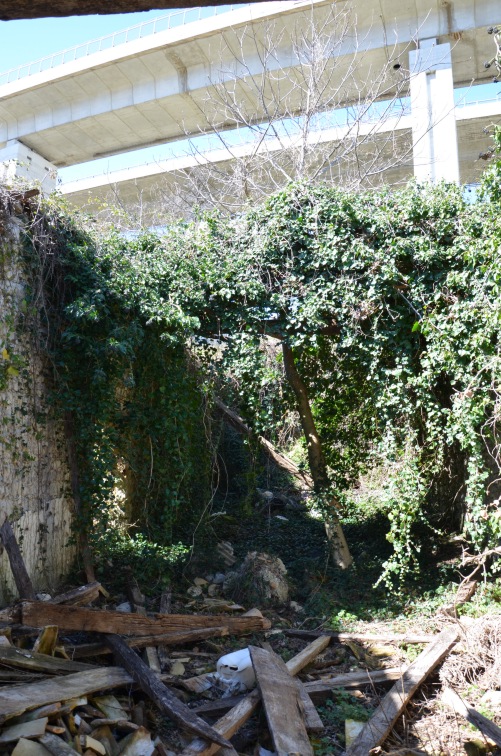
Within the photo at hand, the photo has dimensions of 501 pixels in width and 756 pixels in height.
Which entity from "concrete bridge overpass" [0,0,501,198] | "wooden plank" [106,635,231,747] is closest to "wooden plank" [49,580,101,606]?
"wooden plank" [106,635,231,747]

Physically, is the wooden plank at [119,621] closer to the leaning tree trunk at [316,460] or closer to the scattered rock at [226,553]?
the scattered rock at [226,553]

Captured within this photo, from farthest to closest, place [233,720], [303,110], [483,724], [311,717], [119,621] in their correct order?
[303,110] → [119,621] → [311,717] → [233,720] → [483,724]

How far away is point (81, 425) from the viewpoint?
7.46 metres

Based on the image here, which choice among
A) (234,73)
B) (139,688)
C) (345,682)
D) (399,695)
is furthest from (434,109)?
(139,688)

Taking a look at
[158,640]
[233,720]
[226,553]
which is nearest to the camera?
[233,720]

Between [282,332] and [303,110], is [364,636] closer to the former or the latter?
[282,332]

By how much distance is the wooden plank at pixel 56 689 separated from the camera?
13.1 ft

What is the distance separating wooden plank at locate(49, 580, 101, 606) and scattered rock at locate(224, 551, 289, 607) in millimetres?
2173

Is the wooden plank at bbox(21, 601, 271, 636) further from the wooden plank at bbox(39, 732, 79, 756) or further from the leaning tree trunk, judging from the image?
the leaning tree trunk

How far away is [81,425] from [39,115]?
1283 centimetres

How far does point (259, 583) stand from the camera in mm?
7785

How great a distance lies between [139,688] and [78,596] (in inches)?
50.3

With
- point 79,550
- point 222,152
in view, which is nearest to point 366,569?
point 79,550

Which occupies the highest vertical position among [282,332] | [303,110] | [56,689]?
[303,110]
